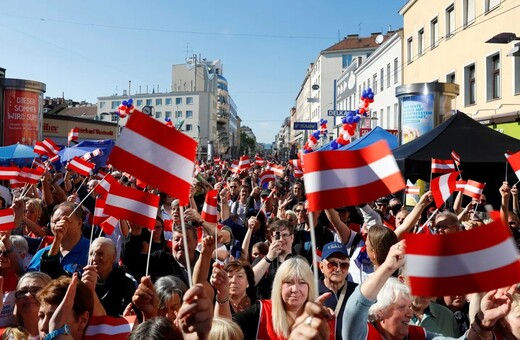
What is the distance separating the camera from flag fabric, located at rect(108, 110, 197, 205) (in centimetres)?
321

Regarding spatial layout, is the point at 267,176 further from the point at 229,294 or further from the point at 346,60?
the point at 346,60

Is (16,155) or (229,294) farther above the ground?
A: (16,155)

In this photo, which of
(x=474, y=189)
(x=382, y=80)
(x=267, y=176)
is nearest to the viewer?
(x=474, y=189)

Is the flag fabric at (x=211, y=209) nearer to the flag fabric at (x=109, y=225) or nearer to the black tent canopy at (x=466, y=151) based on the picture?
the flag fabric at (x=109, y=225)

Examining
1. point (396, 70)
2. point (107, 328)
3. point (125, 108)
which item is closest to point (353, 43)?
point (396, 70)

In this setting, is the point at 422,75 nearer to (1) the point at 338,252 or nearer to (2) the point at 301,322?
(1) the point at 338,252

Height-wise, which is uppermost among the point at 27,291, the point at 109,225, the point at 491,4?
the point at 491,4

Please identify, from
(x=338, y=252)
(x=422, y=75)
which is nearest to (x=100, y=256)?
(x=338, y=252)

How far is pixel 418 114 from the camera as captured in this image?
13328 millimetres

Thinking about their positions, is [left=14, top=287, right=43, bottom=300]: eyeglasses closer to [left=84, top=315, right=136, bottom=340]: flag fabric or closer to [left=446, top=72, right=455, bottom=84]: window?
[left=84, top=315, right=136, bottom=340]: flag fabric

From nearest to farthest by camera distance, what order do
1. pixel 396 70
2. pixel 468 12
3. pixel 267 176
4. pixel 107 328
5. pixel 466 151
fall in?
pixel 107 328
pixel 466 151
pixel 267 176
pixel 468 12
pixel 396 70

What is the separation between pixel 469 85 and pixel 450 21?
3.90 metres

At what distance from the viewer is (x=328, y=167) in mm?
2943

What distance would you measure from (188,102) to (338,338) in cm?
9789
